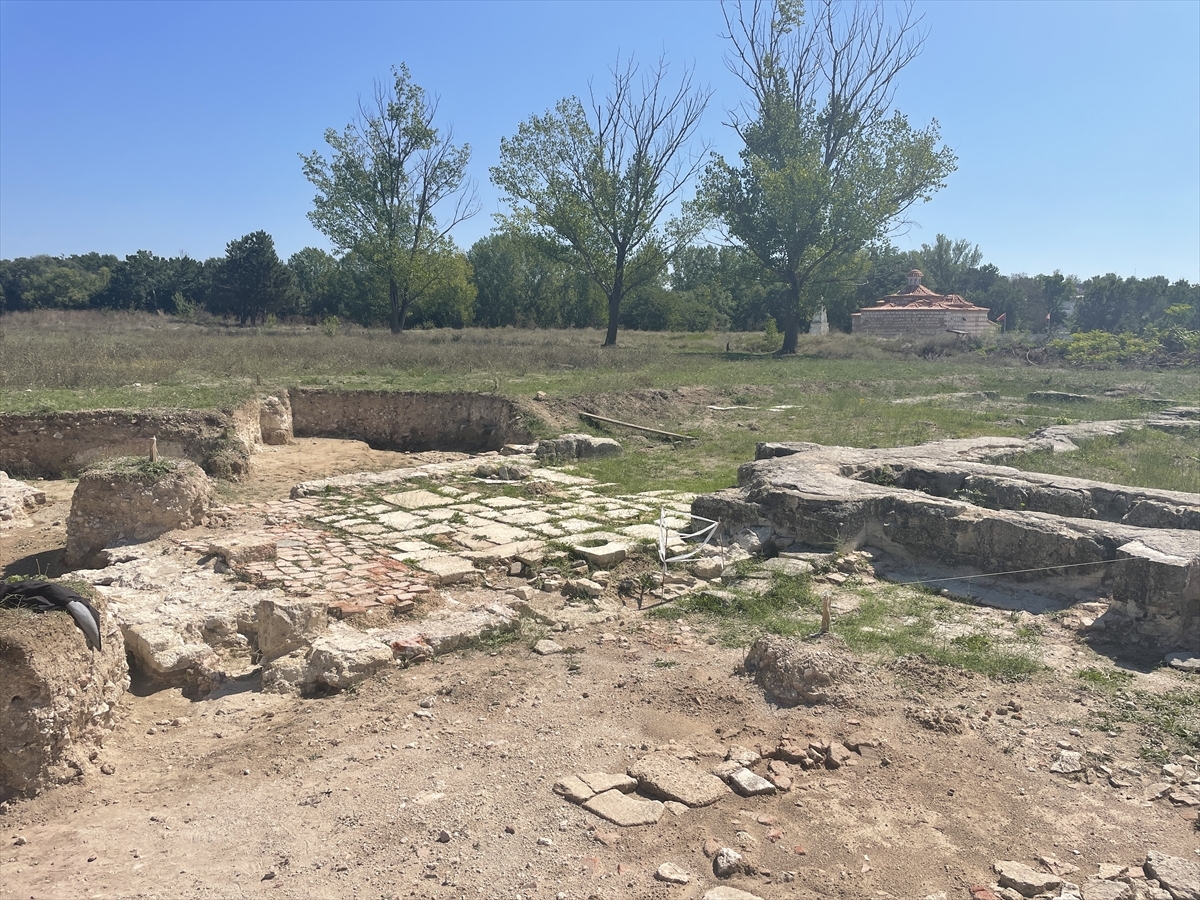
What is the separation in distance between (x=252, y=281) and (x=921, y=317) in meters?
37.0

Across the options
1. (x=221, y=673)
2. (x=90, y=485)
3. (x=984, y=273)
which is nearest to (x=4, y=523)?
(x=90, y=485)

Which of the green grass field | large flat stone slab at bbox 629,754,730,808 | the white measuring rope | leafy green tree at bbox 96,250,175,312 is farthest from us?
leafy green tree at bbox 96,250,175,312

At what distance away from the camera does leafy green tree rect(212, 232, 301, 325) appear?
4491 centimetres

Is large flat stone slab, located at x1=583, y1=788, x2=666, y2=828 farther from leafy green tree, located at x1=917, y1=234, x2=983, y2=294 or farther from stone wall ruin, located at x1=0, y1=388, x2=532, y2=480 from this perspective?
leafy green tree, located at x1=917, y1=234, x2=983, y2=294

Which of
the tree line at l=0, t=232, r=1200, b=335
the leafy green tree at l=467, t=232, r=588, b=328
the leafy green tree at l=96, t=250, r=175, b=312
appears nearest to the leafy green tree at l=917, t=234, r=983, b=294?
the tree line at l=0, t=232, r=1200, b=335

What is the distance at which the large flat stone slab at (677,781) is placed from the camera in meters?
3.35

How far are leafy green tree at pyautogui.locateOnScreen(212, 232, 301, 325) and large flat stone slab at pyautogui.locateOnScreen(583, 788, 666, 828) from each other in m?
46.3

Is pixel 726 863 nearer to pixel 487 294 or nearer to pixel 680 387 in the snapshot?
pixel 680 387

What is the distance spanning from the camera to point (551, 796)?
3359 millimetres

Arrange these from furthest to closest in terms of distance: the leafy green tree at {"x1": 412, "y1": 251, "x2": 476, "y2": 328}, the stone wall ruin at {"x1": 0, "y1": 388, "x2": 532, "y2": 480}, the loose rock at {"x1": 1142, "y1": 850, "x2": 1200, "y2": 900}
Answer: the leafy green tree at {"x1": 412, "y1": 251, "x2": 476, "y2": 328} → the stone wall ruin at {"x1": 0, "y1": 388, "x2": 532, "y2": 480} → the loose rock at {"x1": 1142, "y1": 850, "x2": 1200, "y2": 900}

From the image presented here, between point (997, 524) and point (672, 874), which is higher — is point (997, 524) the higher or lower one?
the higher one

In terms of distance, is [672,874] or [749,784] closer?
[672,874]

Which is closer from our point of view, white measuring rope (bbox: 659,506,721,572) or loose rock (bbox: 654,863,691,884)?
loose rock (bbox: 654,863,691,884)

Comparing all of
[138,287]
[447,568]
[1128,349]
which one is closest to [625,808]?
[447,568]
